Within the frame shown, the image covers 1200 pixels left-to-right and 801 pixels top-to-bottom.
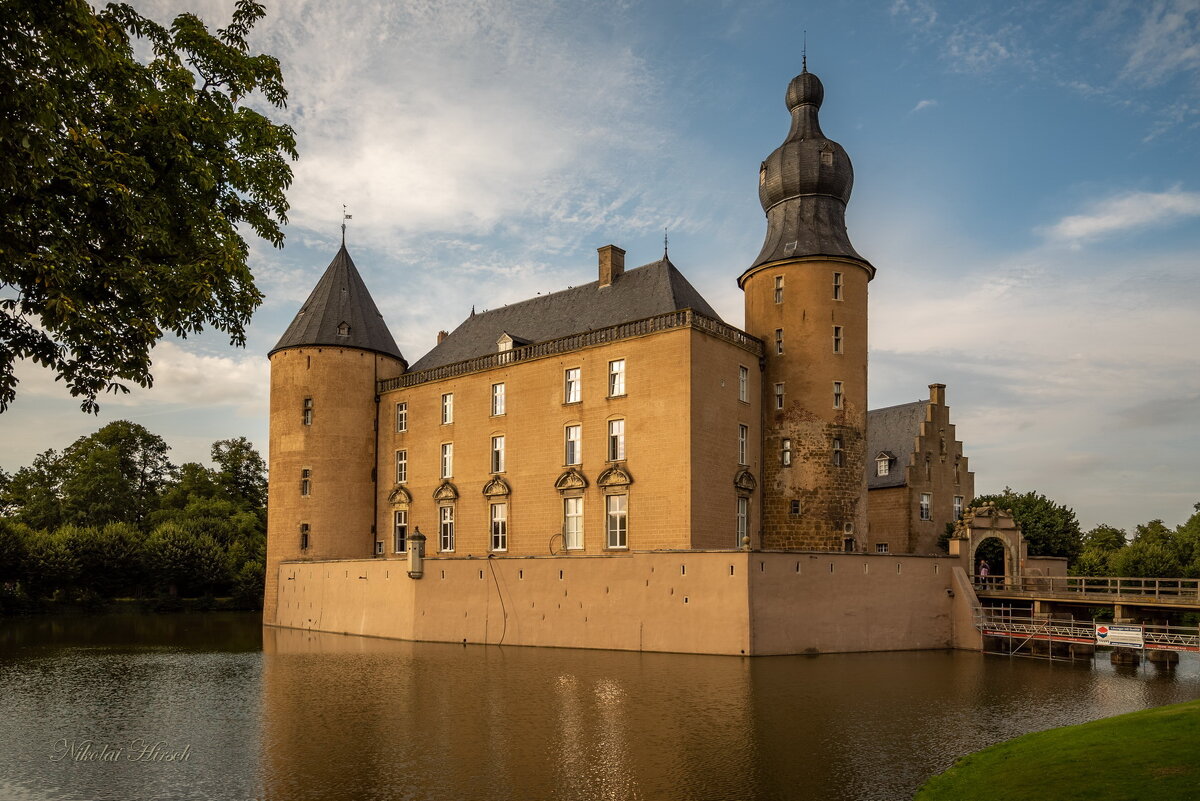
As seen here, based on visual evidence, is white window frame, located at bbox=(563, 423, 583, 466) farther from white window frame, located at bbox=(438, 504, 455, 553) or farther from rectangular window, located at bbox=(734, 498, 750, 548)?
white window frame, located at bbox=(438, 504, 455, 553)

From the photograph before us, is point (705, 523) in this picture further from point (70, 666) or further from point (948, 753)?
point (70, 666)

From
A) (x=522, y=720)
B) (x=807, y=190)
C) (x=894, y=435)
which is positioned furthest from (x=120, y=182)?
(x=894, y=435)

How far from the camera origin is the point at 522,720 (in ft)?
59.2

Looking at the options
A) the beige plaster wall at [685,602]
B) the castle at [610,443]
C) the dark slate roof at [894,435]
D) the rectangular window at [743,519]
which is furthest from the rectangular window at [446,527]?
the dark slate roof at [894,435]

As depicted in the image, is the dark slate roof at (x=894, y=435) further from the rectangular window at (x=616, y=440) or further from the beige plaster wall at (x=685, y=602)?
the rectangular window at (x=616, y=440)

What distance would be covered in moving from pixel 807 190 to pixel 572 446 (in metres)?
13.8

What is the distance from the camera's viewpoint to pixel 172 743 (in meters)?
16.7

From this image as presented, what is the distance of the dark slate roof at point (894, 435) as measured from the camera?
43.8 meters

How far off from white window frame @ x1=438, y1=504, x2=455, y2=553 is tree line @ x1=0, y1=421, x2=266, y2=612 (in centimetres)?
2294

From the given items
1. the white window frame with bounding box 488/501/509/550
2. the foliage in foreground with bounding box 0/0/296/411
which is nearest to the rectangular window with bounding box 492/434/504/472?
the white window frame with bounding box 488/501/509/550

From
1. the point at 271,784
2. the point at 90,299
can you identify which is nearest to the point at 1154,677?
the point at 271,784

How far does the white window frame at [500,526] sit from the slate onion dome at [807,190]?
44.7 ft

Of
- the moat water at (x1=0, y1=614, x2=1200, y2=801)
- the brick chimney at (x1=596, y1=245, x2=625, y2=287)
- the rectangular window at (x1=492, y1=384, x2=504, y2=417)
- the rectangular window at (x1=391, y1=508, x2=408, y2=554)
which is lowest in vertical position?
the moat water at (x1=0, y1=614, x2=1200, y2=801)

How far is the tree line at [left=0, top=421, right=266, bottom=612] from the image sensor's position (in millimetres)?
52250
